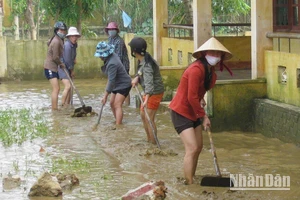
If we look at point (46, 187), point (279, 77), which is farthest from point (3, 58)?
point (46, 187)

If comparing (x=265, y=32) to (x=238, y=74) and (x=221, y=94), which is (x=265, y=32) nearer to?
(x=221, y=94)

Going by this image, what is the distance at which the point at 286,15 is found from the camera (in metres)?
14.6

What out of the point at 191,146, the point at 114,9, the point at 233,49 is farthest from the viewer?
the point at 114,9

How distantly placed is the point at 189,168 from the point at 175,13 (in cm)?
1720

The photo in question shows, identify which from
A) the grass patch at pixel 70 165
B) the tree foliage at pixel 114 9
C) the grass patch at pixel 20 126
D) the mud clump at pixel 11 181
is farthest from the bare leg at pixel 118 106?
the tree foliage at pixel 114 9

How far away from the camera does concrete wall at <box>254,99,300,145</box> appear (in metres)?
10.5

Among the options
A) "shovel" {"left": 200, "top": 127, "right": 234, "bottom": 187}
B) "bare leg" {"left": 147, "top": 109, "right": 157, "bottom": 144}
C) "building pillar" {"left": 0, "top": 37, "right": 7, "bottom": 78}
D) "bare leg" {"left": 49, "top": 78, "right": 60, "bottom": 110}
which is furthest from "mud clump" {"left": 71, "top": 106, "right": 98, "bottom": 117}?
"building pillar" {"left": 0, "top": 37, "right": 7, "bottom": 78}

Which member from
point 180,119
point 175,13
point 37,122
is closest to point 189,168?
point 180,119

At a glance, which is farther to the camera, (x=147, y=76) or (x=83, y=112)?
(x=83, y=112)

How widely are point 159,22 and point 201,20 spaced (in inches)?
162

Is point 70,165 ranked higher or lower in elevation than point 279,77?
lower

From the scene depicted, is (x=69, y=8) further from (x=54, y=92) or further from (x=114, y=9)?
(x=114, y=9)

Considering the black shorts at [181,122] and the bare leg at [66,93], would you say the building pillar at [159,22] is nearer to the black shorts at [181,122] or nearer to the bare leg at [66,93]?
the bare leg at [66,93]

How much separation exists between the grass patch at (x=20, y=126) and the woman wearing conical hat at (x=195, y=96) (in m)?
3.91
